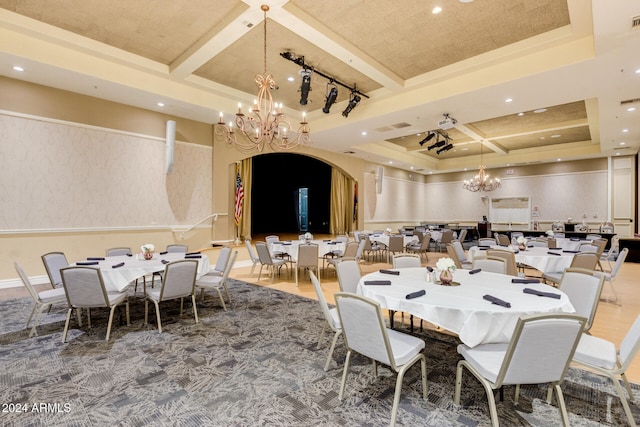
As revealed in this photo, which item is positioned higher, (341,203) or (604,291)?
(341,203)

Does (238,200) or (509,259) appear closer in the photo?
(509,259)

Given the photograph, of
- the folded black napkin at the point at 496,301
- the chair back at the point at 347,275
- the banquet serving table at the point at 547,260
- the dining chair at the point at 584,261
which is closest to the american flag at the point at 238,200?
the chair back at the point at 347,275

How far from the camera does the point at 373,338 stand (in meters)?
2.17

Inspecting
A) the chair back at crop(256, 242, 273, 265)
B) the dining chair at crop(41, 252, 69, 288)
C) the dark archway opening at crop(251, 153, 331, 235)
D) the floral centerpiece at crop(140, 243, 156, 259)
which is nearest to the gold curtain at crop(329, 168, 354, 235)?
the dark archway opening at crop(251, 153, 331, 235)

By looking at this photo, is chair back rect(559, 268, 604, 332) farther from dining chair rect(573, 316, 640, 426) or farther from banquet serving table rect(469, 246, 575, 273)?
banquet serving table rect(469, 246, 575, 273)

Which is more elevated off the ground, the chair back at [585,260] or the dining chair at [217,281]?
the chair back at [585,260]

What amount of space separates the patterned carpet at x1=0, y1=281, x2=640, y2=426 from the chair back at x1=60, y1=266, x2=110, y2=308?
44 centimetres

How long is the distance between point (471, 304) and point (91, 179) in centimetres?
743

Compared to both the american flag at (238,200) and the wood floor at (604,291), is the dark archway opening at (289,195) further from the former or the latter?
the wood floor at (604,291)

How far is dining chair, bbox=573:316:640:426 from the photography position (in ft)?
6.59

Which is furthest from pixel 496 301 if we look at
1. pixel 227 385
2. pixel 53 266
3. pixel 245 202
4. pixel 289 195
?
pixel 289 195

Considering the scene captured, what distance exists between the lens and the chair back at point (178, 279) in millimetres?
3852

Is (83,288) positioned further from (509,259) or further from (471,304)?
(509,259)

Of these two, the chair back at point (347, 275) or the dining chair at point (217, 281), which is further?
the dining chair at point (217, 281)
